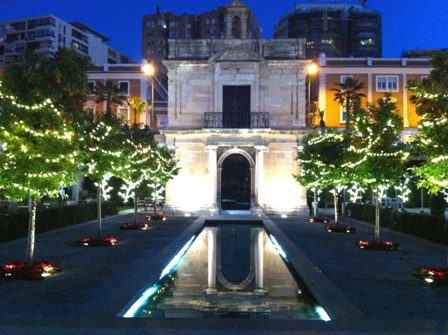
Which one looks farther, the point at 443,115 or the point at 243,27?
the point at 243,27

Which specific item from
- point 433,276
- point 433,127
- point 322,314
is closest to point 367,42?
Result: point 433,127

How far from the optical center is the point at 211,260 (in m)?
16.3

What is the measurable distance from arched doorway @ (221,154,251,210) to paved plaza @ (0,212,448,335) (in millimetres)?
19570

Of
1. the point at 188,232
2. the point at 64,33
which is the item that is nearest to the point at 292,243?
the point at 188,232

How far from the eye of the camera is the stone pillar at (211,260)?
39.7 ft

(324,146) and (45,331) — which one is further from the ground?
(324,146)

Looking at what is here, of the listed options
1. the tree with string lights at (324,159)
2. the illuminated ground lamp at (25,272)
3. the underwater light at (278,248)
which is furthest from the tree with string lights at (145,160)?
the illuminated ground lamp at (25,272)

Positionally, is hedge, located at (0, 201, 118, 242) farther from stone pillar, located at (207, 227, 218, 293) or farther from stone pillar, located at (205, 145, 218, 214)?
stone pillar, located at (207, 227, 218, 293)

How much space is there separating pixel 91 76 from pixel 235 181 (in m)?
30.1

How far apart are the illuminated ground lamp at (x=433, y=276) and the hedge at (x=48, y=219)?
14948mm

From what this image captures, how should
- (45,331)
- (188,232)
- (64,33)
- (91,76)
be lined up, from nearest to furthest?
(45,331) < (188,232) < (91,76) < (64,33)

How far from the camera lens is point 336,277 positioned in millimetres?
12695

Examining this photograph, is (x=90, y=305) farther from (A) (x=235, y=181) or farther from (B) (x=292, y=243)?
(A) (x=235, y=181)

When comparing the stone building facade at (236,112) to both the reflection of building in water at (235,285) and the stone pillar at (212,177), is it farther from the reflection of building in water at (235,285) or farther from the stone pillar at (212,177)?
the reflection of building in water at (235,285)
